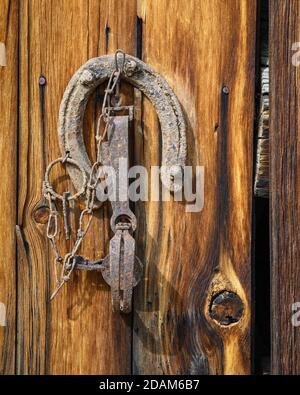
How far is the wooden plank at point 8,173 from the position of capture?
3.54ft

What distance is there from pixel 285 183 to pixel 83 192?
0.40 metres

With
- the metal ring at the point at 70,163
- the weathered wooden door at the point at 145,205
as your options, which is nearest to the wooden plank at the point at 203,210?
the weathered wooden door at the point at 145,205

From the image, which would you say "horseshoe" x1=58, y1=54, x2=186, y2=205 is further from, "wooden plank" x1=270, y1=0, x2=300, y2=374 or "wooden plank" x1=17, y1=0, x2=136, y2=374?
"wooden plank" x1=270, y1=0, x2=300, y2=374

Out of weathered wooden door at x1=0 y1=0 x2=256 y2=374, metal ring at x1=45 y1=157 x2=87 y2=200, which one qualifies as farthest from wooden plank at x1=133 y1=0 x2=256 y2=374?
metal ring at x1=45 y1=157 x2=87 y2=200

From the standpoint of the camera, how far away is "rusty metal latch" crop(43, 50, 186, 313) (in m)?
1.03

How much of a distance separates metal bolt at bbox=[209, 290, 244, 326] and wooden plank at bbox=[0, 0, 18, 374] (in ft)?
1.39

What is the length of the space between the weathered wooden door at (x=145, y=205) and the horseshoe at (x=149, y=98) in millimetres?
25

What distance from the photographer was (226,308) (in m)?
1.06

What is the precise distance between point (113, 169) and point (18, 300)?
→ 0.35 m

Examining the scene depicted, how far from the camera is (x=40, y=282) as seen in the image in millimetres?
1089

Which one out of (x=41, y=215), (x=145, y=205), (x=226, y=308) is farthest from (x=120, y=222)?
(x=226, y=308)

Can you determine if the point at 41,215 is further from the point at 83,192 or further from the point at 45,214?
the point at 83,192

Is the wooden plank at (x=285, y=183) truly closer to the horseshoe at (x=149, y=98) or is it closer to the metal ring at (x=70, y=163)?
the horseshoe at (x=149, y=98)

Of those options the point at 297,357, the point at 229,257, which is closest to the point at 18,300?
the point at 229,257
